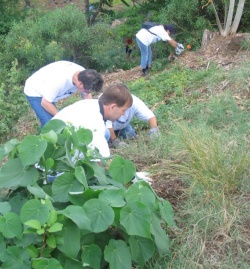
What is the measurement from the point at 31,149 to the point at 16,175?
204mm

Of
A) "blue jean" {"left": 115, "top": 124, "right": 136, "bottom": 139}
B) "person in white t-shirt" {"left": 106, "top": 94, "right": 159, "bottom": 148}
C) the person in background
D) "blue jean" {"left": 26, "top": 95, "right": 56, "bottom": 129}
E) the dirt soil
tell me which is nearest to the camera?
"person in white t-shirt" {"left": 106, "top": 94, "right": 159, "bottom": 148}

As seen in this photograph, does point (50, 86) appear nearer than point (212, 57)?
Yes

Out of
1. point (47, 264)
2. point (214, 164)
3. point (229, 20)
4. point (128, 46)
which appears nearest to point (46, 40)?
point (128, 46)

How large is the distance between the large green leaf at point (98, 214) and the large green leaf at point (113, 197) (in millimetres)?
50

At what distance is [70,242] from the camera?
2.69 m

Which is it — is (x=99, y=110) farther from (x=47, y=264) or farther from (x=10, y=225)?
(x=47, y=264)

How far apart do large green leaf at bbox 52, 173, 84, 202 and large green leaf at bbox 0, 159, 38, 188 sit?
13 cm

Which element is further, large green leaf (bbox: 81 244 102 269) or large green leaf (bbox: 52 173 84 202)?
large green leaf (bbox: 52 173 84 202)

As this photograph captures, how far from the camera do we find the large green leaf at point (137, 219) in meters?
2.71

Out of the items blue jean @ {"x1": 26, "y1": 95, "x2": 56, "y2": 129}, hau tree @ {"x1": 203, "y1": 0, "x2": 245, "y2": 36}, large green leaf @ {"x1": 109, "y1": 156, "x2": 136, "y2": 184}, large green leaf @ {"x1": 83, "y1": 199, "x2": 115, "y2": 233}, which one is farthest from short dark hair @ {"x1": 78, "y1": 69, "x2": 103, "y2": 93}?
hau tree @ {"x1": 203, "y1": 0, "x2": 245, "y2": 36}

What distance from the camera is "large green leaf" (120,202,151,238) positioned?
107 inches

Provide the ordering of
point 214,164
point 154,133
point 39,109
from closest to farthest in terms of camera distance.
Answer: point 214,164 → point 154,133 → point 39,109

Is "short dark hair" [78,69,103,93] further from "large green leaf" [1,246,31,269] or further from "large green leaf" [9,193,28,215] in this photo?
"large green leaf" [1,246,31,269]

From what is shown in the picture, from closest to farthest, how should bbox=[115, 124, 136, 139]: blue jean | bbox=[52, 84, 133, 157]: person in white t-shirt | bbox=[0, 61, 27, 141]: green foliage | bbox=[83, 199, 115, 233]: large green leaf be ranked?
1. bbox=[83, 199, 115, 233]: large green leaf
2. bbox=[52, 84, 133, 157]: person in white t-shirt
3. bbox=[115, 124, 136, 139]: blue jean
4. bbox=[0, 61, 27, 141]: green foliage
